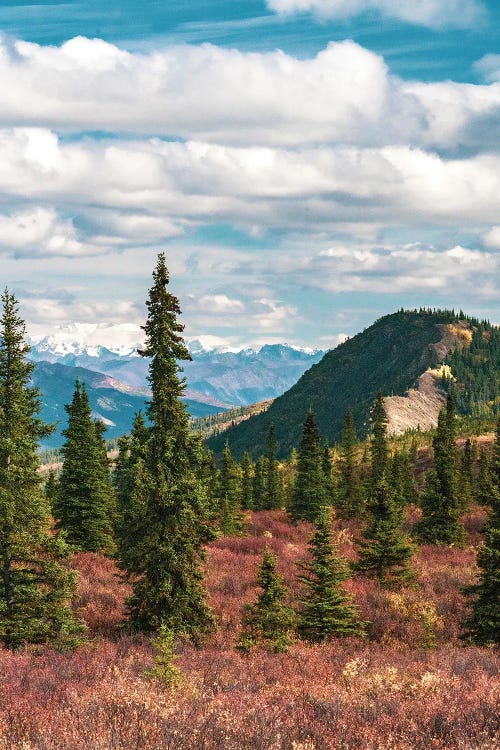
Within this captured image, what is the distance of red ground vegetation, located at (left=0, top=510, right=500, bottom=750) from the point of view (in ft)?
23.5

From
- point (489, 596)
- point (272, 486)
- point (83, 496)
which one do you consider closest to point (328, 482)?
point (272, 486)

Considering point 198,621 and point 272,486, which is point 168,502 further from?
A: point 272,486

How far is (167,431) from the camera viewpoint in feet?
61.5

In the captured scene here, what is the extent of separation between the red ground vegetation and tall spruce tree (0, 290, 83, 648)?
1.38m

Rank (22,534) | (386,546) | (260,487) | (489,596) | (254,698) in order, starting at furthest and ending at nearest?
1. (260,487)
2. (386,546)
3. (489,596)
4. (22,534)
5. (254,698)

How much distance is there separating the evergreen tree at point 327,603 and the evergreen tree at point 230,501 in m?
25.0

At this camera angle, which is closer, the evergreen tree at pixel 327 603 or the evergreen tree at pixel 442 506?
the evergreen tree at pixel 327 603

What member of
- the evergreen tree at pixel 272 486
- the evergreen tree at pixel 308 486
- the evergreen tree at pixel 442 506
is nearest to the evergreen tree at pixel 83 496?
the evergreen tree at pixel 308 486

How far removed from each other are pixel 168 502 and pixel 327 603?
6151 mm

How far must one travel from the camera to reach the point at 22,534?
51.6 feet

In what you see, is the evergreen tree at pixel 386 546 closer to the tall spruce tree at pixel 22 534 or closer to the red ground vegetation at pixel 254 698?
the red ground vegetation at pixel 254 698

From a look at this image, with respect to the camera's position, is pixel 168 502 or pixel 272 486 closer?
pixel 168 502

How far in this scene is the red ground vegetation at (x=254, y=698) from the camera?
7.15m

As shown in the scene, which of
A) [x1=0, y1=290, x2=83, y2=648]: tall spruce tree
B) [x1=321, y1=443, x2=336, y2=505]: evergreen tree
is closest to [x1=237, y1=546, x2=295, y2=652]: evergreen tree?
[x1=0, y1=290, x2=83, y2=648]: tall spruce tree
